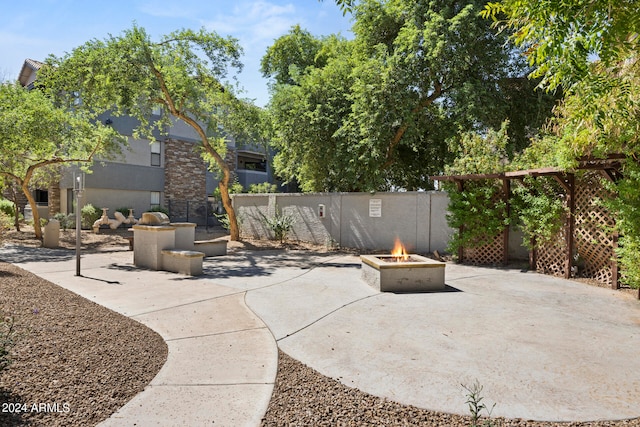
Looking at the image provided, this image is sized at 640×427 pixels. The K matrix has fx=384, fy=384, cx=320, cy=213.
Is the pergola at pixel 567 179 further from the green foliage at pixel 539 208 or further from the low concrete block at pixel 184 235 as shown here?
the low concrete block at pixel 184 235

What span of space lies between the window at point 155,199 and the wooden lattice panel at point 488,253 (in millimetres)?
18074

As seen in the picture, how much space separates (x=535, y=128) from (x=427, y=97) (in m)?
3.96

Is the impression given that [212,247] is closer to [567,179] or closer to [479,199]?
[479,199]

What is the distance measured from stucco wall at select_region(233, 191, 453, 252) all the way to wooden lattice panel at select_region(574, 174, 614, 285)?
3.93 metres

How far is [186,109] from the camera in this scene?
14930 mm

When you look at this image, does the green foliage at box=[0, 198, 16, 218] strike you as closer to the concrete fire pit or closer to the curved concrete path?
the curved concrete path

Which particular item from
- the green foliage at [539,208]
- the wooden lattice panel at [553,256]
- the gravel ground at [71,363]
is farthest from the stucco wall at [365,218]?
the gravel ground at [71,363]

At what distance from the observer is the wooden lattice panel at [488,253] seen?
10.6 metres

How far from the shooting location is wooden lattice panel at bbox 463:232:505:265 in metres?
10.6

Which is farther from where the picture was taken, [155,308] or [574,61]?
[155,308]

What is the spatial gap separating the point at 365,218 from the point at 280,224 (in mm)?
3795

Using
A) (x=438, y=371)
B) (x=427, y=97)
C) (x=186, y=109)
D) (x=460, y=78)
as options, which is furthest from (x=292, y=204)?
(x=438, y=371)

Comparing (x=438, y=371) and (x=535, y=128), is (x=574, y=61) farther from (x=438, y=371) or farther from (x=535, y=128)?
(x=535, y=128)

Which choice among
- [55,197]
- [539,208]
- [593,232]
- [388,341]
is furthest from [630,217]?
[55,197]
